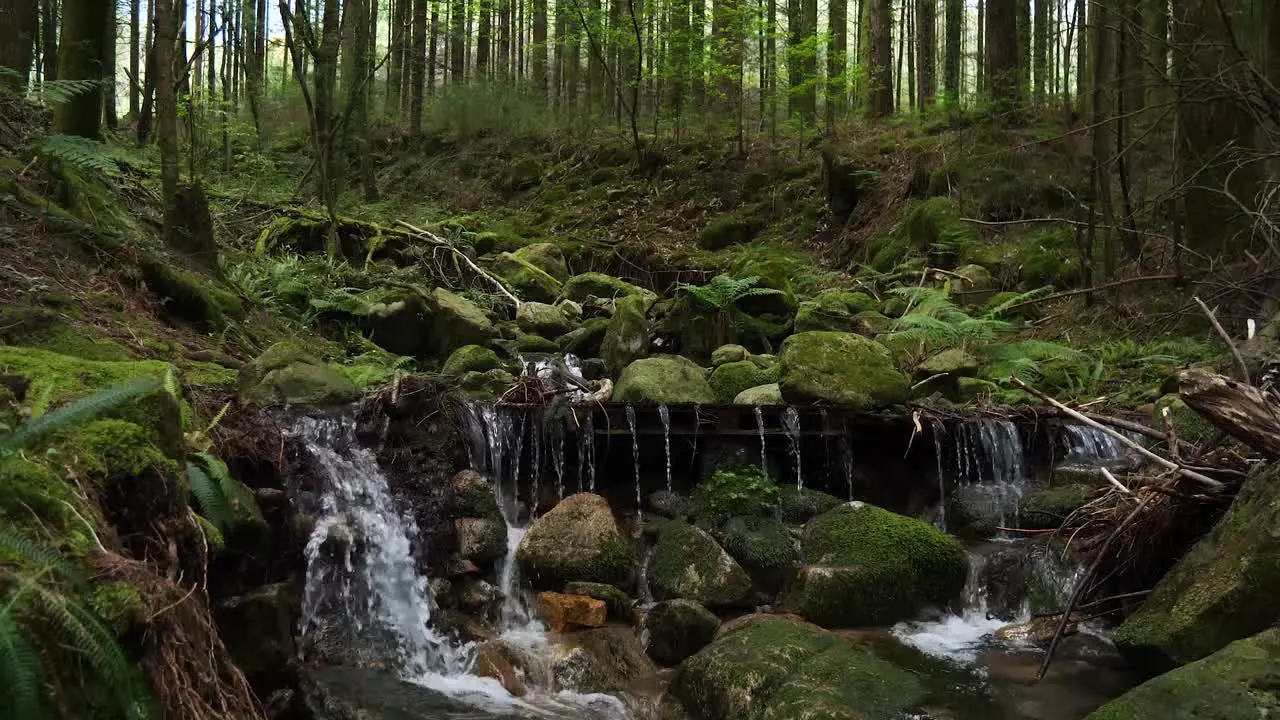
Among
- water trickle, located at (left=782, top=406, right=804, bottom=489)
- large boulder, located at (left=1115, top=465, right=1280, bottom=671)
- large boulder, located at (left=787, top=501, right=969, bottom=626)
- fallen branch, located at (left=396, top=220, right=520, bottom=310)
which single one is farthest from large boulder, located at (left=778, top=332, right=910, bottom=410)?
fallen branch, located at (left=396, top=220, right=520, bottom=310)

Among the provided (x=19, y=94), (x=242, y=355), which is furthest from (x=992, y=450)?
(x=19, y=94)

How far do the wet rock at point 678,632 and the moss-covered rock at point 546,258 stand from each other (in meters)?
9.52

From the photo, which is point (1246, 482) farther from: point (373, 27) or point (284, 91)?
point (284, 91)

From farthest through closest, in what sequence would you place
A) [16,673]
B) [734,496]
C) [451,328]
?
[451,328] < [734,496] < [16,673]

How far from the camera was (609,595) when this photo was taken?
6492 millimetres

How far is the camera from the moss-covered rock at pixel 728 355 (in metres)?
10.7

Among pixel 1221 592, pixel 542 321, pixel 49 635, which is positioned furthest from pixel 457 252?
pixel 49 635

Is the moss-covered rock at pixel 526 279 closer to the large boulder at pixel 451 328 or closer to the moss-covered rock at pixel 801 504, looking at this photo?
the large boulder at pixel 451 328

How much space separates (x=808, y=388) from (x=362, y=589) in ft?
15.6

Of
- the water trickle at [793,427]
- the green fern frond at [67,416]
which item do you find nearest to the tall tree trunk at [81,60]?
the green fern frond at [67,416]

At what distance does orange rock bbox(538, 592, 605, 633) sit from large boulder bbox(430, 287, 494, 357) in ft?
18.0

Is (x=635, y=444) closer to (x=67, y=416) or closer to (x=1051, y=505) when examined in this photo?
(x=1051, y=505)

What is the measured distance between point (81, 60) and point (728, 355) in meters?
7.37

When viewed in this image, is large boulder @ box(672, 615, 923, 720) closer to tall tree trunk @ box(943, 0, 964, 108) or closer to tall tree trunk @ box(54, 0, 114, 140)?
tall tree trunk @ box(54, 0, 114, 140)
